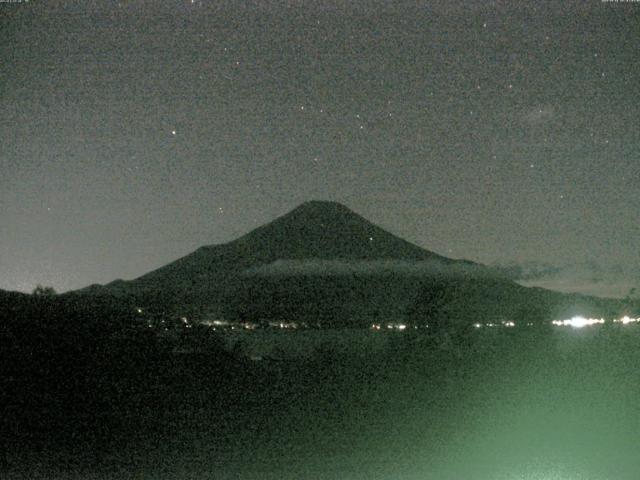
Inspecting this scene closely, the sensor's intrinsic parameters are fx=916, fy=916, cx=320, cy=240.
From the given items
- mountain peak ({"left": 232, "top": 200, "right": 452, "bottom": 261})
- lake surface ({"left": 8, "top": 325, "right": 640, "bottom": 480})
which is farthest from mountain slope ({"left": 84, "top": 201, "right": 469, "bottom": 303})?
lake surface ({"left": 8, "top": 325, "right": 640, "bottom": 480})

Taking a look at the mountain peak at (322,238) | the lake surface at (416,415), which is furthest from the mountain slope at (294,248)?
the lake surface at (416,415)

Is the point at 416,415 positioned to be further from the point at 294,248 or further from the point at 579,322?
the point at 294,248

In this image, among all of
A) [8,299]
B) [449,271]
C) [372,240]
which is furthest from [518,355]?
[372,240]

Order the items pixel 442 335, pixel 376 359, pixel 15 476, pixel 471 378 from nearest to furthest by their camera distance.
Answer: pixel 15 476 < pixel 471 378 < pixel 376 359 < pixel 442 335

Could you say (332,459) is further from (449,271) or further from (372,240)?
(372,240)

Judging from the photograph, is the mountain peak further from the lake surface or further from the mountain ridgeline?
the lake surface
